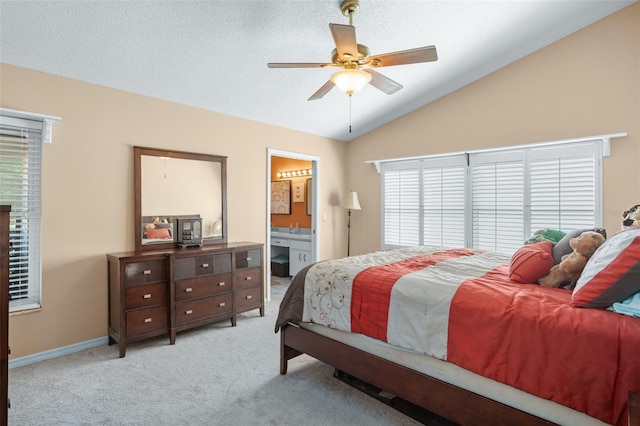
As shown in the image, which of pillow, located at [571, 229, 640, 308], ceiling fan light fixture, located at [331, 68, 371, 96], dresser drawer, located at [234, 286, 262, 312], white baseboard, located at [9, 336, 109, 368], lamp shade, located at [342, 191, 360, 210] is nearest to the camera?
pillow, located at [571, 229, 640, 308]

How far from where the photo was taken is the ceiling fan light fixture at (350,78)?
2350mm

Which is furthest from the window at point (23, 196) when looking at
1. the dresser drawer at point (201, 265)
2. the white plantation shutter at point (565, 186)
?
the white plantation shutter at point (565, 186)

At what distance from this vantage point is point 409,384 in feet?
6.16

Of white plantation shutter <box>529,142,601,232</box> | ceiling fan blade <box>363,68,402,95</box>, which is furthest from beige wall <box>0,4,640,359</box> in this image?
ceiling fan blade <box>363,68,402,95</box>

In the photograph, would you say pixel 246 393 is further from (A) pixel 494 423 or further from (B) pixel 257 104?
(B) pixel 257 104

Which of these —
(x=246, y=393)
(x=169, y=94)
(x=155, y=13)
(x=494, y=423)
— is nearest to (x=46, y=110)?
(x=169, y=94)

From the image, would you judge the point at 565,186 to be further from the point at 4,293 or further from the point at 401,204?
the point at 4,293

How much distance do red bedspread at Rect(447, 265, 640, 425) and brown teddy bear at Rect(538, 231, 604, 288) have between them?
0.53ft

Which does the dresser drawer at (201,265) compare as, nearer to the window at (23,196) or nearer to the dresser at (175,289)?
the dresser at (175,289)

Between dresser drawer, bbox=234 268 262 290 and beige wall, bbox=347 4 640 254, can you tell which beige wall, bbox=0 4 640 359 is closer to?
beige wall, bbox=347 4 640 254

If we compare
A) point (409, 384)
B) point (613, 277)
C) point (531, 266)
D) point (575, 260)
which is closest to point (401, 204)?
point (531, 266)

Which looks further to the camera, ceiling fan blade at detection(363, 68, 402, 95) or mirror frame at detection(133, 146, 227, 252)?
mirror frame at detection(133, 146, 227, 252)

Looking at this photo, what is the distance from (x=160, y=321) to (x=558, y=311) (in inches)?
124

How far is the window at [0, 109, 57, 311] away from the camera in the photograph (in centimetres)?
275
